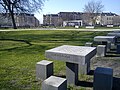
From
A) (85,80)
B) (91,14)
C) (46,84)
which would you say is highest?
(91,14)

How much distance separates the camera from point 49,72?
5.82m

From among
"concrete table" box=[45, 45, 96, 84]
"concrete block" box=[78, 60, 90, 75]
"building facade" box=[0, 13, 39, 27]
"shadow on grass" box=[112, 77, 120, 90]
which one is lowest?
"shadow on grass" box=[112, 77, 120, 90]

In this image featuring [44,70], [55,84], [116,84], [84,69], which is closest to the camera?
[55,84]

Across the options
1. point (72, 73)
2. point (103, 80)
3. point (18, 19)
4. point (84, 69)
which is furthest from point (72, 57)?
point (18, 19)

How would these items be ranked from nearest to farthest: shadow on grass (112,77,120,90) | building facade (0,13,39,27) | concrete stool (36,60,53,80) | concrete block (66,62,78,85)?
shadow on grass (112,77,120,90)
concrete block (66,62,78,85)
concrete stool (36,60,53,80)
building facade (0,13,39,27)

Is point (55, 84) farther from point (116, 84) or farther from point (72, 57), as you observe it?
point (116, 84)

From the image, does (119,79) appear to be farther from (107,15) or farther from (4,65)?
(107,15)

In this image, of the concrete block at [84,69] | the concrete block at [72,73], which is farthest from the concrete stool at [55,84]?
the concrete block at [84,69]

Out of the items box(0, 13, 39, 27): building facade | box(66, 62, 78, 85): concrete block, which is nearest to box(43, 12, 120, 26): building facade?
box(0, 13, 39, 27): building facade

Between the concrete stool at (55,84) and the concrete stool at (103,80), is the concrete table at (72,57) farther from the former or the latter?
the concrete stool at (55,84)

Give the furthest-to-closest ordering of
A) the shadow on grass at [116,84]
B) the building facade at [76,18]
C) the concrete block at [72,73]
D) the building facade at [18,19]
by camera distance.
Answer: the building facade at [76,18]
the building facade at [18,19]
the concrete block at [72,73]
the shadow on grass at [116,84]

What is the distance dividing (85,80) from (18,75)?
2204mm

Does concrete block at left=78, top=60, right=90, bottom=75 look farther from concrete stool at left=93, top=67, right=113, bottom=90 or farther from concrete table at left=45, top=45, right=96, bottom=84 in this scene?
concrete stool at left=93, top=67, right=113, bottom=90

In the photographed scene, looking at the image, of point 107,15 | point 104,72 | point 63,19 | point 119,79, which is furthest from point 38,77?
point 107,15
